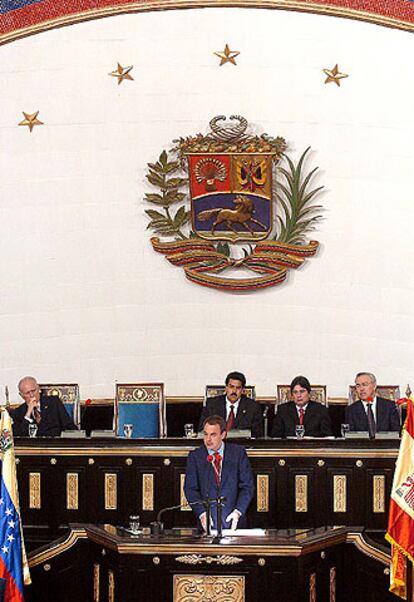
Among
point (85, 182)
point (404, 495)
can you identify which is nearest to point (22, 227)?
→ point (85, 182)

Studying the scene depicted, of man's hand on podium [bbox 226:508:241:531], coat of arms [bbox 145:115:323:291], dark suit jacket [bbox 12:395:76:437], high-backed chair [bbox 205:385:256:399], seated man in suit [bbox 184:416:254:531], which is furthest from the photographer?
coat of arms [bbox 145:115:323:291]

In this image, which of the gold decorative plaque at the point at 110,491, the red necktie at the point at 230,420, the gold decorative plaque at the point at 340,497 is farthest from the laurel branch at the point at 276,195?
the gold decorative plaque at the point at 340,497

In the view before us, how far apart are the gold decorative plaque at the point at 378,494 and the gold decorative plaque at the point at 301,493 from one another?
50 centimetres

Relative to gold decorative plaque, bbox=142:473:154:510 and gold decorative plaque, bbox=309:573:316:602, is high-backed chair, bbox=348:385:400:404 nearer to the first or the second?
gold decorative plaque, bbox=142:473:154:510

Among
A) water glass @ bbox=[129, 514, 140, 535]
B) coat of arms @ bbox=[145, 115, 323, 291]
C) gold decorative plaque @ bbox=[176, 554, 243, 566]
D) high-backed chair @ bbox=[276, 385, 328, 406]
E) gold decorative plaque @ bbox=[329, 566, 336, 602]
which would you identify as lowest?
gold decorative plaque @ bbox=[329, 566, 336, 602]

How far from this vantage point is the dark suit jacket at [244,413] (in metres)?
11.6

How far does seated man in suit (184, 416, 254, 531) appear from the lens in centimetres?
973

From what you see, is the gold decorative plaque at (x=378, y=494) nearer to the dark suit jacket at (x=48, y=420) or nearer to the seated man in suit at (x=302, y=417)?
the seated man in suit at (x=302, y=417)

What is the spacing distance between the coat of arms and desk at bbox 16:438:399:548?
125 inches

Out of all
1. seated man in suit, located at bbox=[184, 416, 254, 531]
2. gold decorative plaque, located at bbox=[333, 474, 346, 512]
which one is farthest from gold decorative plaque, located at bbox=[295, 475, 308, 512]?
seated man in suit, located at bbox=[184, 416, 254, 531]

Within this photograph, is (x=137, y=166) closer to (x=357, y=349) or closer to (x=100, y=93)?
(x=100, y=93)

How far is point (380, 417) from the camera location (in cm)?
1167

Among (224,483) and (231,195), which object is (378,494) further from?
(231,195)

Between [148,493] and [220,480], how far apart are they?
118 cm
